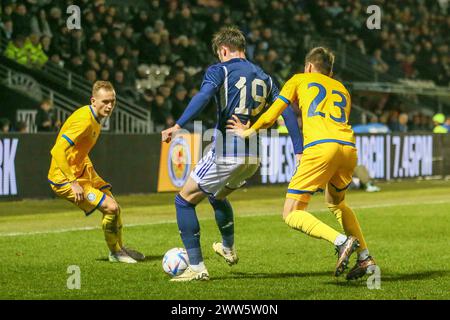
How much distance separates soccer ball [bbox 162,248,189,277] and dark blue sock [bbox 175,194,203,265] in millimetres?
142

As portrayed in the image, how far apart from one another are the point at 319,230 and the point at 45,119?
13.2 metres

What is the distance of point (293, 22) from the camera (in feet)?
106

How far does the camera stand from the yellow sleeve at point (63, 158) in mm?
10344

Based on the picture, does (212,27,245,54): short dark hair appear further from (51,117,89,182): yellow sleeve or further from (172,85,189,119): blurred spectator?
(172,85,189,119): blurred spectator

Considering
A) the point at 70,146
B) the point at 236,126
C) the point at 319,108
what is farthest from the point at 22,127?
the point at 319,108

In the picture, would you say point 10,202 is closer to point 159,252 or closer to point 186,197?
point 159,252

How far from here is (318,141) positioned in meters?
9.09

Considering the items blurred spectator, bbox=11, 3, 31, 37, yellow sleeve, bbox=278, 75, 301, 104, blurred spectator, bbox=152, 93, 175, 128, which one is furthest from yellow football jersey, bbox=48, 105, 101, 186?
blurred spectator, bbox=152, 93, 175, 128

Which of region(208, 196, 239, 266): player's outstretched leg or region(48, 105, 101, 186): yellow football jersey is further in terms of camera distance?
region(48, 105, 101, 186): yellow football jersey

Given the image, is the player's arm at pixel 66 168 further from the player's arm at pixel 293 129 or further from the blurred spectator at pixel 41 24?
the blurred spectator at pixel 41 24

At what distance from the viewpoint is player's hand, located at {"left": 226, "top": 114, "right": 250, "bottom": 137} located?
30.1 feet

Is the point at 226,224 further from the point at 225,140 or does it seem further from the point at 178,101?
the point at 178,101
